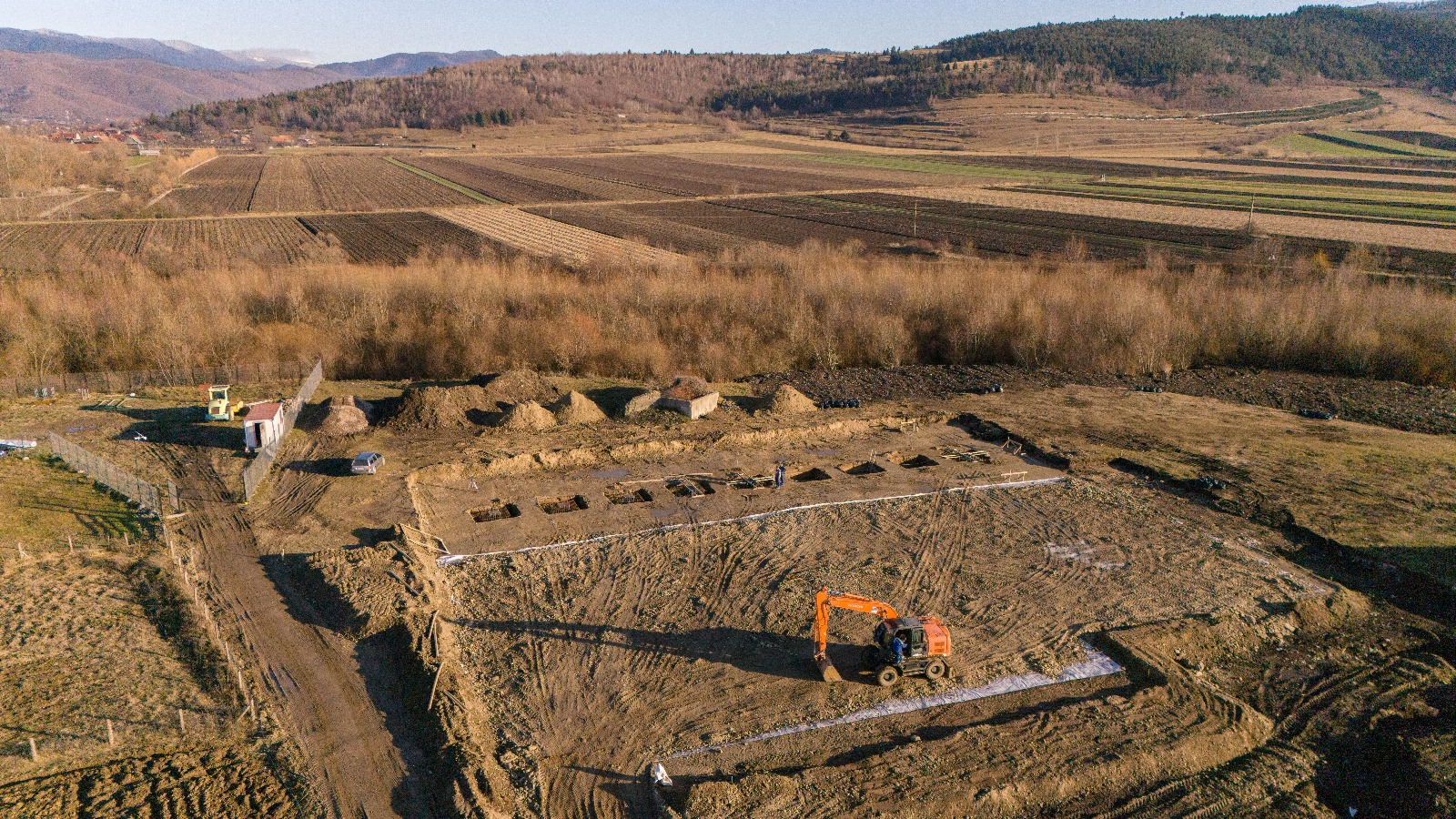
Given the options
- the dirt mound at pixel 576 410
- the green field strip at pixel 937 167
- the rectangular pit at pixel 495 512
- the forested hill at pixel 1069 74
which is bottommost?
the rectangular pit at pixel 495 512

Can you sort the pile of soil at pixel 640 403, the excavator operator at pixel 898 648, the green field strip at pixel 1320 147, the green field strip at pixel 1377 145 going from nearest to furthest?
the excavator operator at pixel 898 648 < the pile of soil at pixel 640 403 < the green field strip at pixel 1377 145 < the green field strip at pixel 1320 147

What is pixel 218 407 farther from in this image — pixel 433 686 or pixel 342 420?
pixel 433 686

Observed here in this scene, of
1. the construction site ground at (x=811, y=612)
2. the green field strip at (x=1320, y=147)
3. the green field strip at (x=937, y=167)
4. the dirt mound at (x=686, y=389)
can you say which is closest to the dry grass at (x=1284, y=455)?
the construction site ground at (x=811, y=612)

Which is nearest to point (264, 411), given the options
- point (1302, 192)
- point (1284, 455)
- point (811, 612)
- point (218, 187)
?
point (811, 612)

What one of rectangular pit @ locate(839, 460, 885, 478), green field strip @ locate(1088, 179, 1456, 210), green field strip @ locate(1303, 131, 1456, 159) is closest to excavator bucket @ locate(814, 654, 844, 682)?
rectangular pit @ locate(839, 460, 885, 478)

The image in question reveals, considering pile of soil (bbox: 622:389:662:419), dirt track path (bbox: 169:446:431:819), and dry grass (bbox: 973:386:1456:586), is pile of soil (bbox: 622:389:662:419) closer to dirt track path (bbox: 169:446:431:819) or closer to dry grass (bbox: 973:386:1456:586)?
dry grass (bbox: 973:386:1456:586)

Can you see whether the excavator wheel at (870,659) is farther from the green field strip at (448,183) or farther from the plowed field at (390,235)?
the green field strip at (448,183)
